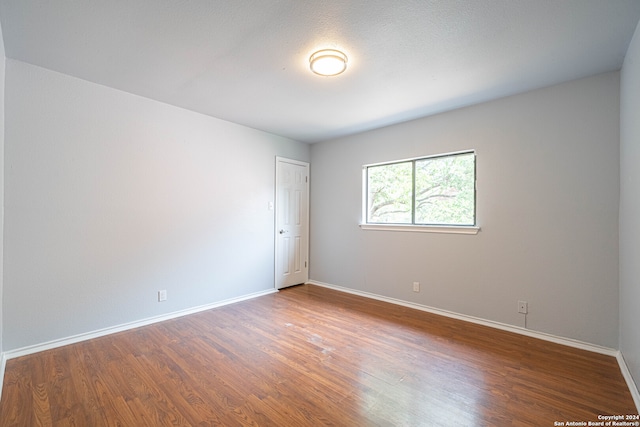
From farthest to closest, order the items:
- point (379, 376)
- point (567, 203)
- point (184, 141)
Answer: point (184, 141) → point (567, 203) → point (379, 376)

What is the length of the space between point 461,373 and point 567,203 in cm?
187

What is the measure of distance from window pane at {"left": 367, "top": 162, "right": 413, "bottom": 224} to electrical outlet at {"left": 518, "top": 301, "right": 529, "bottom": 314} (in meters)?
1.52

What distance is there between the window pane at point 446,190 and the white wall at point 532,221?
0.14 meters

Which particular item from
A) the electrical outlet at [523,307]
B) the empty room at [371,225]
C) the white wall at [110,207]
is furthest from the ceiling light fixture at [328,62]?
the electrical outlet at [523,307]

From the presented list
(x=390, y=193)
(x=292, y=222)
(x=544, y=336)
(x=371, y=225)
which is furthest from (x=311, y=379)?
(x=292, y=222)

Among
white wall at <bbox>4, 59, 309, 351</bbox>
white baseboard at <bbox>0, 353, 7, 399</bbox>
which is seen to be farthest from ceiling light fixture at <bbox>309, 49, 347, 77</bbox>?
white baseboard at <bbox>0, 353, 7, 399</bbox>

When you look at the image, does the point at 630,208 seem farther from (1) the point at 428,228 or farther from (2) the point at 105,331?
(2) the point at 105,331

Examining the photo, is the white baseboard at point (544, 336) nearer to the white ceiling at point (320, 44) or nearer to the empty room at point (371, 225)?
the empty room at point (371, 225)

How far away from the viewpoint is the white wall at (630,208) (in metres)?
1.89

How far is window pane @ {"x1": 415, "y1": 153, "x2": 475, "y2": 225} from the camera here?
131 inches

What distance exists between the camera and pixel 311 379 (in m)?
2.08

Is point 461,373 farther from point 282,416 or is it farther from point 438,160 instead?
point 438,160

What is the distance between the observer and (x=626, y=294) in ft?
7.13

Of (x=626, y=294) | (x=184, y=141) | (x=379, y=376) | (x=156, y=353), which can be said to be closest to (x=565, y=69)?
(x=626, y=294)
